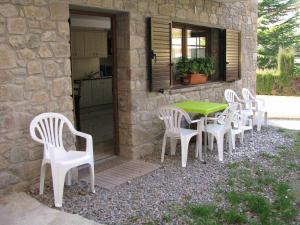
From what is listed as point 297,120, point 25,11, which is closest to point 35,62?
point 25,11

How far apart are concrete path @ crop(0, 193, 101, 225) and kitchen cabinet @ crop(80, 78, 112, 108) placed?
202 inches

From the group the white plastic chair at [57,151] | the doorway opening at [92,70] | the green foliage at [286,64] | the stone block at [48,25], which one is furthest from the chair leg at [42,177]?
the green foliage at [286,64]

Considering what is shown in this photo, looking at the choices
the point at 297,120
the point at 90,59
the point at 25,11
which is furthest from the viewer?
the point at 90,59

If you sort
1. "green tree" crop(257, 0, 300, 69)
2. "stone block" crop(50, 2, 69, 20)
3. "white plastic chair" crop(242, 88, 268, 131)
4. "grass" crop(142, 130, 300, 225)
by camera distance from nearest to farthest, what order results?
"grass" crop(142, 130, 300, 225), "stone block" crop(50, 2, 69, 20), "white plastic chair" crop(242, 88, 268, 131), "green tree" crop(257, 0, 300, 69)

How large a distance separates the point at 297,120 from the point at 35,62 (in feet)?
23.1

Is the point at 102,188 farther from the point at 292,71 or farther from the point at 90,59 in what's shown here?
the point at 292,71

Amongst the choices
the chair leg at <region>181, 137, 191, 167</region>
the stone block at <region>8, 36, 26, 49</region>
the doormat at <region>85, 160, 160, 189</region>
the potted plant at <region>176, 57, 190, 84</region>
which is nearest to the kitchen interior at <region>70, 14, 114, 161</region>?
the potted plant at <region>176, 57, 190, 84</region>

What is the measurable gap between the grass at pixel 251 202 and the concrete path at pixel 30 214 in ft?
2.90

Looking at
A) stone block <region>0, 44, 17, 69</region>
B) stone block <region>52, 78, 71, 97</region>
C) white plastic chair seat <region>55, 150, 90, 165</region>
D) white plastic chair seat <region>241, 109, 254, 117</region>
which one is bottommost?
white plastic chair seat <region>55, 150, 90, 165</region>

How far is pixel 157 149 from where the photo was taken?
5.74 metres

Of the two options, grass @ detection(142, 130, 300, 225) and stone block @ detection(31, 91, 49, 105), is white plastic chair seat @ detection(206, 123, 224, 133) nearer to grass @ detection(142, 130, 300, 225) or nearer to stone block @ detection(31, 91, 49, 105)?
grass @ detection(142, 130, 300, 225)

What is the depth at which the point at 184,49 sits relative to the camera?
269 inches

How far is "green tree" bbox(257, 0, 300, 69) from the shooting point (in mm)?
19000

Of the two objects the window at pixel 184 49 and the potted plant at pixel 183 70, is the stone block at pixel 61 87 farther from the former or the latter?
the potted plant at pixel 183 70
